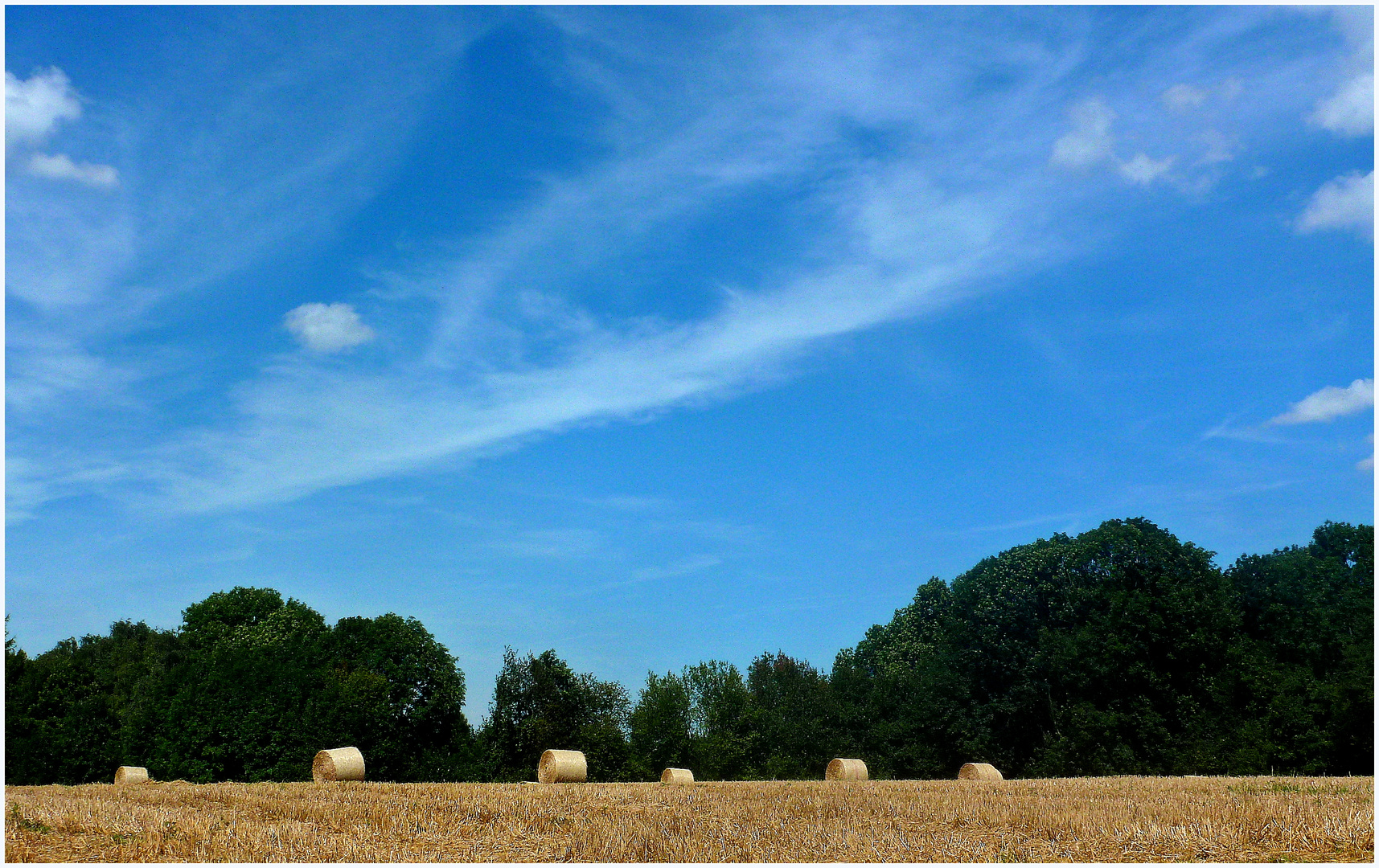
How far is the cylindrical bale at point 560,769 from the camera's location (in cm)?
3453

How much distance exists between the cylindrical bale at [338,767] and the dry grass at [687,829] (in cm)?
1342

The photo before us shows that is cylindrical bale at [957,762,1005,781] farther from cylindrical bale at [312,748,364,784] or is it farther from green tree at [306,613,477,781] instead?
green tree at [306,613,477,781]

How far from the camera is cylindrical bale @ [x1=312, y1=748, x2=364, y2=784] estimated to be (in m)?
33.4

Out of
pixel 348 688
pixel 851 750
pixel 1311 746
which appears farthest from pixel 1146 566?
pixel 348 688

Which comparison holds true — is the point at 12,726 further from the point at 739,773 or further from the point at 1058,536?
the point at 1058,536

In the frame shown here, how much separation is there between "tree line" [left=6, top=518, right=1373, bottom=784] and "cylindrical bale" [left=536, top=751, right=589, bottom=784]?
26269 mm

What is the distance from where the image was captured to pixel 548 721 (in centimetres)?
6962

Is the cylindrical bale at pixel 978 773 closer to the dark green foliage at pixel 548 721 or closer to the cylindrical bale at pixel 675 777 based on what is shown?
the cylindrical bale at pixel 675 777

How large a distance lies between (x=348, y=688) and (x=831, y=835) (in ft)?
173

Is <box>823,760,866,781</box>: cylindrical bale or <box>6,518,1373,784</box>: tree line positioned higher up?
<box>6,518,1373,784</box>: tree line

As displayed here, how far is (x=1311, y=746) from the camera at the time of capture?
158ft

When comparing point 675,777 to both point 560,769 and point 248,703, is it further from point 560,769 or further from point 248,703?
point 248,703

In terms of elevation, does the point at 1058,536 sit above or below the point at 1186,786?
above

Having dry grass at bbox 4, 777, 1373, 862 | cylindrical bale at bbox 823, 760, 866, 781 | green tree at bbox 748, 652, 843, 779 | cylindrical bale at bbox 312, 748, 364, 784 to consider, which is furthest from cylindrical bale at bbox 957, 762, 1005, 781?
green tree at bbox 748, 652, 843, 779
